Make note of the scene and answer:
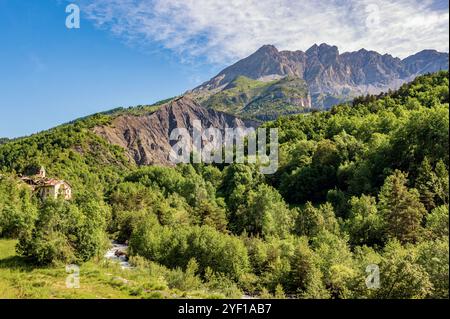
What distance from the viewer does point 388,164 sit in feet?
214

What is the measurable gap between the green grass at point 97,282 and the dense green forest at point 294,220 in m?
0.66

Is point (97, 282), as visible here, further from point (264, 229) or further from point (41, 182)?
point (41, 182)

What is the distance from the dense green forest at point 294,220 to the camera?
104ft

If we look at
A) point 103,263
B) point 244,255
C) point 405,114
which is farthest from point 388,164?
point 103,263

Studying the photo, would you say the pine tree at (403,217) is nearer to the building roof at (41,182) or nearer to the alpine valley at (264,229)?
the alpine valley at (264,229)

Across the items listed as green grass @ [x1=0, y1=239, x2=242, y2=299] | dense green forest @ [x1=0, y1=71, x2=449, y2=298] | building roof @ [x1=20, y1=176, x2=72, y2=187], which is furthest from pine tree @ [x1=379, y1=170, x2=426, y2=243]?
building roof @ [x1=20, y1=176, x2=72, y2=187]

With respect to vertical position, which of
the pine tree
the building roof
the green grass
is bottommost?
the green grass

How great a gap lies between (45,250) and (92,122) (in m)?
157

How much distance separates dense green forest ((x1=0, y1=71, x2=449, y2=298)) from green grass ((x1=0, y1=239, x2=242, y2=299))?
2.17 feet

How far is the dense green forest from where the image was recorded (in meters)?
31.8

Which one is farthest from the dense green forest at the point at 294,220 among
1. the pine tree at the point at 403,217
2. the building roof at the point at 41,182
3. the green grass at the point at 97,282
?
the building roof at the point at 41,182

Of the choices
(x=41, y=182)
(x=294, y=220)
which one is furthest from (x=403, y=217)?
(x=41, y=182)

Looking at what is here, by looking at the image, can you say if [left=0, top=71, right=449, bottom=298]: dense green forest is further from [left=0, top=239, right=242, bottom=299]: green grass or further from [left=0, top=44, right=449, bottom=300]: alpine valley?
[left=0, top=239, right=242, bottom=299]: green grass
